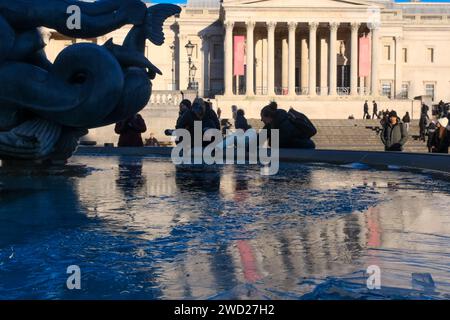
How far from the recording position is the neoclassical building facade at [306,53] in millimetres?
65312

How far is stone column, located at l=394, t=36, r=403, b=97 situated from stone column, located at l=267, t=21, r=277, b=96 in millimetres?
13964

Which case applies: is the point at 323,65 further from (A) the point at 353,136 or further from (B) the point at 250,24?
(A) the point at 353,136

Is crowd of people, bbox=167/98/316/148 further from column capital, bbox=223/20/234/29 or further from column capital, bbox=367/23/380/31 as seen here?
column capital, bbox=367/23/380/31

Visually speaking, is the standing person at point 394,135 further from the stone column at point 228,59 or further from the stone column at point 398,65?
the stone column at point 398,65

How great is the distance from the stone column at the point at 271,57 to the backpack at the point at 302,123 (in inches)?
2125

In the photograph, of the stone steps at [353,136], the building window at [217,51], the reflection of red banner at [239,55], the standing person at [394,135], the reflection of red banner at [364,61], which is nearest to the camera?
the standing person at [394,135]

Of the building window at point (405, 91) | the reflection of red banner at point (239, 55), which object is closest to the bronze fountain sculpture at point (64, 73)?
the reflection of red banner at point (239, 55)

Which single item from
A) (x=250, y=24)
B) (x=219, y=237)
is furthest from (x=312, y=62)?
(x=219, y=237)

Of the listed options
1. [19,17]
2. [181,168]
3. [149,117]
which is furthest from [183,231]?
[149,117]

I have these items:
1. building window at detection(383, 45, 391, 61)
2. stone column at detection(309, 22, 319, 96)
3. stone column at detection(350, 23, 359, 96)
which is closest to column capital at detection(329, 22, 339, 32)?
stone column at detection(309, 22, 319, 96)

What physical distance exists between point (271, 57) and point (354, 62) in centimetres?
818

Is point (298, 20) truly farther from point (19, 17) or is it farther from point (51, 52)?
point (19, 17)

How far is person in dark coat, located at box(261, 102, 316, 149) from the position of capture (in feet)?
40.2
